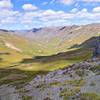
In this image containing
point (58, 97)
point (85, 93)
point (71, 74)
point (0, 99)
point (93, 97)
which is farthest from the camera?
point (71, 74)

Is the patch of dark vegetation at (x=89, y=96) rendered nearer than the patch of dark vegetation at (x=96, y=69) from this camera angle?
Yes

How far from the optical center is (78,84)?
56656mm

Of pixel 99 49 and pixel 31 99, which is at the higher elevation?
pixel 99 49

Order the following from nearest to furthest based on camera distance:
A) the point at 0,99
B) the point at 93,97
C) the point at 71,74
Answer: the point at 93,97, the point at 0,99, the point at 71,74

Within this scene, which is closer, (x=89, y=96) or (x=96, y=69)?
(x=89, y=96)

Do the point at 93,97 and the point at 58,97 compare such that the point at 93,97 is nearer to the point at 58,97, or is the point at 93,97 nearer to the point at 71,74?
the point at 58,97

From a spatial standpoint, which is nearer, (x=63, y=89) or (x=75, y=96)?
(x=75, y=96)

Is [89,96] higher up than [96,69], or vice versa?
[96,69]

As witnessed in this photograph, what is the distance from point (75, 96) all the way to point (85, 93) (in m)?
1.49

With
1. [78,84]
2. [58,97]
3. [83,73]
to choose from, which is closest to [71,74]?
[83,73]

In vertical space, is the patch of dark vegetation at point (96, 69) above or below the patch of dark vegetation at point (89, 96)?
above

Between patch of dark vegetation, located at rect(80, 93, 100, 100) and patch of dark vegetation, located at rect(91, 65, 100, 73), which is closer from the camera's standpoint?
patch of dark vegetation, located at rect(80, 93, 100, 100)

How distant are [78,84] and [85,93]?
12.8 metres

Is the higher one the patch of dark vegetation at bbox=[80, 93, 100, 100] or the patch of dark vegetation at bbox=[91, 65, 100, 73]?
the patch of dark vegetation at bbox=[91, 65, 100, 73]
